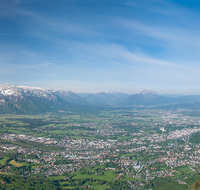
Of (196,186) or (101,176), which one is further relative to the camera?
(101,176)

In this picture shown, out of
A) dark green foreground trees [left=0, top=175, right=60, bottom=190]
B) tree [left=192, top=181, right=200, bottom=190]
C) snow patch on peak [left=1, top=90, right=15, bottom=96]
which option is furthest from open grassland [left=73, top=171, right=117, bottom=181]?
snow patch on peak [left=1, top=90, right=15, bottom=96]

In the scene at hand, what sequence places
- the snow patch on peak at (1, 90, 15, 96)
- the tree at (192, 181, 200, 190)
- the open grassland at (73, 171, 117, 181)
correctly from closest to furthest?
1. the tree at (192, 181, 200, 190)
2. the open grassland at (73, 171, 117, 181)
3. the snow patch on peak at (1, 90, 15, 96)

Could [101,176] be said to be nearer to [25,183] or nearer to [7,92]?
[25,183]

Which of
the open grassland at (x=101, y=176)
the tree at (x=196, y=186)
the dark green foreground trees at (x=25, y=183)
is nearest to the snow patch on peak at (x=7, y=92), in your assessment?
the dark green foreground trees at (x=25, y=183)

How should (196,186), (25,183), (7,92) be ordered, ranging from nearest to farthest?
1. (196,186)
2. (25,183)
3. (7,92)

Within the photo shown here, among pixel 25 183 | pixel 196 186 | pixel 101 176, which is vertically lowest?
pixel 101 176

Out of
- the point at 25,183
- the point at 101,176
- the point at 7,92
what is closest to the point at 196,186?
the point at 25,183

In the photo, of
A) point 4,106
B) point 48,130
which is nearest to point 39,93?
point 4,106

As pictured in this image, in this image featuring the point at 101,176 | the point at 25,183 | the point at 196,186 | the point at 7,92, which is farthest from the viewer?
the point at 7,92

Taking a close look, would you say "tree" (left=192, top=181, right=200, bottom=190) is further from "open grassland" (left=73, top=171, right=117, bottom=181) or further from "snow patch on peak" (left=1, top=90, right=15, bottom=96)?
"snow patch on peak" (left=1, top=90, right=15, bottom=96)

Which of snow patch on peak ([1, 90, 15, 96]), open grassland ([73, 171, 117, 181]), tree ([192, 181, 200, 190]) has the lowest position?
open grassland ([73, 171, 117, 181])

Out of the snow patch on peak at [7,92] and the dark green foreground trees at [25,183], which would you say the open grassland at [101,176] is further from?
the snow patch on peak at [7,92]

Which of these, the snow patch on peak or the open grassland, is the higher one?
the snow patch on peak
